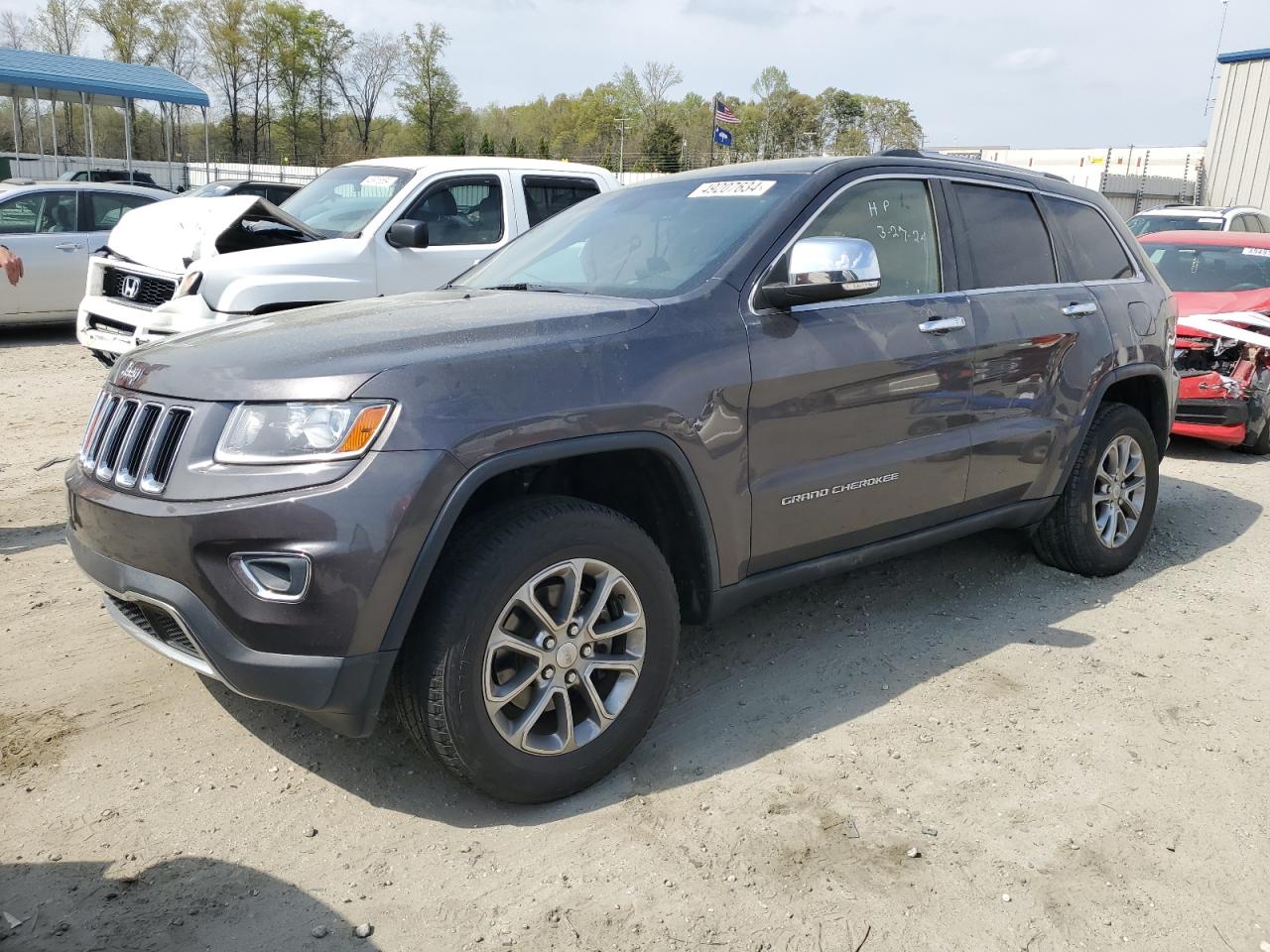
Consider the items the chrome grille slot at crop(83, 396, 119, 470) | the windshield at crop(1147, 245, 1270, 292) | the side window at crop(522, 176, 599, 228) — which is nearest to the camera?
the chrome grille slot at crop(83, 396, 119, 470)

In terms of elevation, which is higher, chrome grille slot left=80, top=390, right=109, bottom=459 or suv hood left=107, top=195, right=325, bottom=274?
suv hood left=107, top=195, right=325, bottom=274

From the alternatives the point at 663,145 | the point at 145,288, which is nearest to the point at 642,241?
the point at 145,288

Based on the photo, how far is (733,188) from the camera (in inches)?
154

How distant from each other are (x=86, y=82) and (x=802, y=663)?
83.5 ft

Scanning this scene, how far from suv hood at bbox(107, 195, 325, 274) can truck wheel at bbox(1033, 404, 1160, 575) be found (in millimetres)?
5514

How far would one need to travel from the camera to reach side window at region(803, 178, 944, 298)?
382 centimetres

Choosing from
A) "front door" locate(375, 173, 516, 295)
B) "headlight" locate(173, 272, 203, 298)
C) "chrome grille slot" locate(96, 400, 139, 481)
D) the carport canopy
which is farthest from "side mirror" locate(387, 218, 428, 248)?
the carport canopy

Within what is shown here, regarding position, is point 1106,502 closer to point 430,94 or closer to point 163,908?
point 163,908

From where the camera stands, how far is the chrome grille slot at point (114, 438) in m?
2.98

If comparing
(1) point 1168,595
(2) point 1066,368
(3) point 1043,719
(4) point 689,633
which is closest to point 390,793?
(4) point 689,633

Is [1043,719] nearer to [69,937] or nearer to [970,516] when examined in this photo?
[970,516]

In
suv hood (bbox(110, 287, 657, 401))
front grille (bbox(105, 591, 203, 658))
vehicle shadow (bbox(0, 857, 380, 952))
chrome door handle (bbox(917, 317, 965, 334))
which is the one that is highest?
chrome door handle (bbox(917, 317, 965, 334))

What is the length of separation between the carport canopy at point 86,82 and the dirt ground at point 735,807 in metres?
23.2

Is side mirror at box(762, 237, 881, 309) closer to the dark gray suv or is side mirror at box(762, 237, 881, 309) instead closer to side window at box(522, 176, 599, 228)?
the dark gray suv
